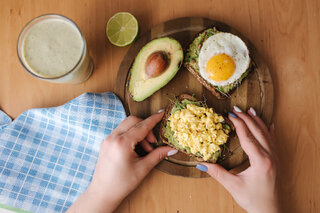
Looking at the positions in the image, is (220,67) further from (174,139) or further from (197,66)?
(174,139)

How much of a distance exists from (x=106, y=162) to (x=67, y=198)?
38cm

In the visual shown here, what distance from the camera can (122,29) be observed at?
60.9 inches

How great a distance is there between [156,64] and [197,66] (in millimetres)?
286

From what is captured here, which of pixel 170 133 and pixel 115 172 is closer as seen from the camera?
pixel 115 172

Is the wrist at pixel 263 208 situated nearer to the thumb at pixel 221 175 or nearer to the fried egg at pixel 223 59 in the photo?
the thumb at pixel 221 175

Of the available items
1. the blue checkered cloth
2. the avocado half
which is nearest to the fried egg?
the avocado half

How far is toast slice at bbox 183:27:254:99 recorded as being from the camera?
1.52 metres

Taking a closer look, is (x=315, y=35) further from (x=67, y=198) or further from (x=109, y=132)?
(x=67, y=198)

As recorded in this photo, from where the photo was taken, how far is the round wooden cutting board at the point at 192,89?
154 centimetres

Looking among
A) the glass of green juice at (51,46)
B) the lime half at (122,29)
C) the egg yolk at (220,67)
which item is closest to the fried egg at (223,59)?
the egg yolk at (220,67)

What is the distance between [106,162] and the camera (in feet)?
4.51

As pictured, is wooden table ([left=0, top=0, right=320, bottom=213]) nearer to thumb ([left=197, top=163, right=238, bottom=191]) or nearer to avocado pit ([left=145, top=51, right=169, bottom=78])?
thumb ([left=197, top=163, right=238, bottom=191])

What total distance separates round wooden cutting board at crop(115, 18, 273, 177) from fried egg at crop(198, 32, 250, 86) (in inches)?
3.9

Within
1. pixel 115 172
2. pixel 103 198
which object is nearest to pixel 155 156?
pixel 115 172
